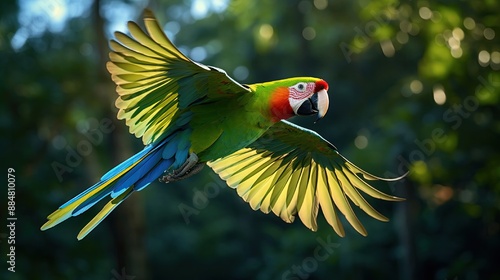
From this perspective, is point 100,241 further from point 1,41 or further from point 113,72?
point 113,72

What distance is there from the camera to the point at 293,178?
3539 millimetres

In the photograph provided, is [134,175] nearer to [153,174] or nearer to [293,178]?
[153,174]

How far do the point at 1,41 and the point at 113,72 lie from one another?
5948 mm

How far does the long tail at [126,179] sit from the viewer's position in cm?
259

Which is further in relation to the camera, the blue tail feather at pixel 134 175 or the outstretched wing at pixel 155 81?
the blue tail feather at pixel 134 175

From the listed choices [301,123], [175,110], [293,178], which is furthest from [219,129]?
[301,123]

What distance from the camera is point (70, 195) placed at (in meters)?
8.91

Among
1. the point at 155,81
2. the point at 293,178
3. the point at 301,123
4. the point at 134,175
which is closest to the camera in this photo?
the point at 155,81

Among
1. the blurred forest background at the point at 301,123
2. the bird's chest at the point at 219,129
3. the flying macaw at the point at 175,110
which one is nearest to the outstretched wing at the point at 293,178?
the flying macaw at the point at 175,110

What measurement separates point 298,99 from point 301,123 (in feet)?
24.7

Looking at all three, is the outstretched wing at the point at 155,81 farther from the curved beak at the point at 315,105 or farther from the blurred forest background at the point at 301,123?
the blurred forest background at the point at 301,123

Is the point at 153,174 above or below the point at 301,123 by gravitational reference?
above

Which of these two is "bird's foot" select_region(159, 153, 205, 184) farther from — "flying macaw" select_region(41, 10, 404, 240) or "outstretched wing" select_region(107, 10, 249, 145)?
"outstretched wing" select_region(107, 10, 249, 145)

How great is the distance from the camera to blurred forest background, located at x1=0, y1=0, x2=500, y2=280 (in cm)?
543
